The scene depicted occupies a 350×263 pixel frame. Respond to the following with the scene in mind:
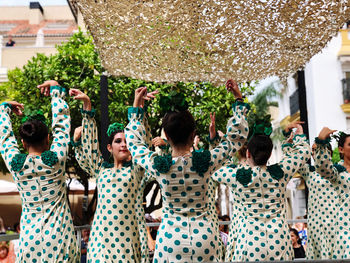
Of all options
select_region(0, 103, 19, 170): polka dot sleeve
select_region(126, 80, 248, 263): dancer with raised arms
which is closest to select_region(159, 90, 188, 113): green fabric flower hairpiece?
select_region(126, 80, 248, 263): dancer with raised arms

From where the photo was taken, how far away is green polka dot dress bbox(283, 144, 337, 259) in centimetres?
541

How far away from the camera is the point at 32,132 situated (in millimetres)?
3697

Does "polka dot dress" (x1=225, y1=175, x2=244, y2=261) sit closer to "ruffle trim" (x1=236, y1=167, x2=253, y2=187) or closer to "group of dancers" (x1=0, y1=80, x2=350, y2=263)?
"group of dancers" (x1=0, y1=80, x2=350, y2=263)

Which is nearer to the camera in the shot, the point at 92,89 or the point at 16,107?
the point at 16,107

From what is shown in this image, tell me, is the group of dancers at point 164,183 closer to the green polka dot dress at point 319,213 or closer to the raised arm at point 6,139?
the raised arm at point 6,139

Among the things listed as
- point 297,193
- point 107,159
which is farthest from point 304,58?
point 297,193

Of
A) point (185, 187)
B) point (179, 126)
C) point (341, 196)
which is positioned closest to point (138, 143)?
point (179, 126)

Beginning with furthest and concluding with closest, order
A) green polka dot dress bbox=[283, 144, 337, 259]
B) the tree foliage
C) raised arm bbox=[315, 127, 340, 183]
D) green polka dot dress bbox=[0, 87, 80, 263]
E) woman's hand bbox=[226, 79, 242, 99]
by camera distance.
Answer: the tree foliage, green polka dot dress bbox=[283, 144, 337, 259], raised arm bbox=[315, 127, 340, 183], green polka dot dress bbox=[0, 87, 80, 263], woman's hand bbox=[226, 79, 242, 99]

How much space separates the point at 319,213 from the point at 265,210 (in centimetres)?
200

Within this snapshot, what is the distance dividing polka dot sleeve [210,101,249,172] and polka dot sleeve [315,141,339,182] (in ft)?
4.27

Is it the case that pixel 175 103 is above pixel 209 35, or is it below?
below

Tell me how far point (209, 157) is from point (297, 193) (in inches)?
910

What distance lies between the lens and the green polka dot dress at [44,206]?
360 centimetres

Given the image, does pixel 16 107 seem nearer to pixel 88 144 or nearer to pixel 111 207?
pixel 88 144
